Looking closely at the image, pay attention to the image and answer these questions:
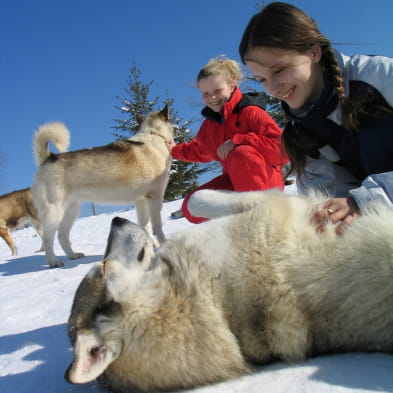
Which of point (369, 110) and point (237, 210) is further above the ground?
point (369, 110)

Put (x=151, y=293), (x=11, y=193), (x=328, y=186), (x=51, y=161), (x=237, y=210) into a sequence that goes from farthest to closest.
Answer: (x=11, y=193) < (x=51, y=161) < (x=328, y=186) < (x=237, y=210) < (x=151, y=293)

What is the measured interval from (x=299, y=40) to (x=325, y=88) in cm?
34

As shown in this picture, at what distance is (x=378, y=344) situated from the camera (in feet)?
4.46

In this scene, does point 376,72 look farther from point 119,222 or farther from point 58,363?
point 58,363

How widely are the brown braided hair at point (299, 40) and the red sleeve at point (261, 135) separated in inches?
57.1

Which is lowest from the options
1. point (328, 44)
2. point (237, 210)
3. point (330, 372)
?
point (330, 372)

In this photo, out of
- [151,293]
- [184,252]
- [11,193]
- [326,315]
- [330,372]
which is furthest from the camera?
[11,193]

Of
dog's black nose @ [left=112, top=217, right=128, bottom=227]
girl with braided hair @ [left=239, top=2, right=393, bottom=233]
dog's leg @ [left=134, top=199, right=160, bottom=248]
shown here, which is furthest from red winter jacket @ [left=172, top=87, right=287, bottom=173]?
dog's leg @ [left=134, top=199, right=160, bottom=248]

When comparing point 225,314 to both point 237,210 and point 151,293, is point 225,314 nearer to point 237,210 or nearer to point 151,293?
point 151,293

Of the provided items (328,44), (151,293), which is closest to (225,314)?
(151,293)

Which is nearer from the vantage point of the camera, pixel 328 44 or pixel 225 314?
A: pixel 225 314

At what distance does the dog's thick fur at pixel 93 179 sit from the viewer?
18.2ft

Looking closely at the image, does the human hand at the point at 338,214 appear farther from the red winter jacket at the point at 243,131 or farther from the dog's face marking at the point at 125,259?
the red winter jacket at the point at 243,131

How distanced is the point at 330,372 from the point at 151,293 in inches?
32.2
